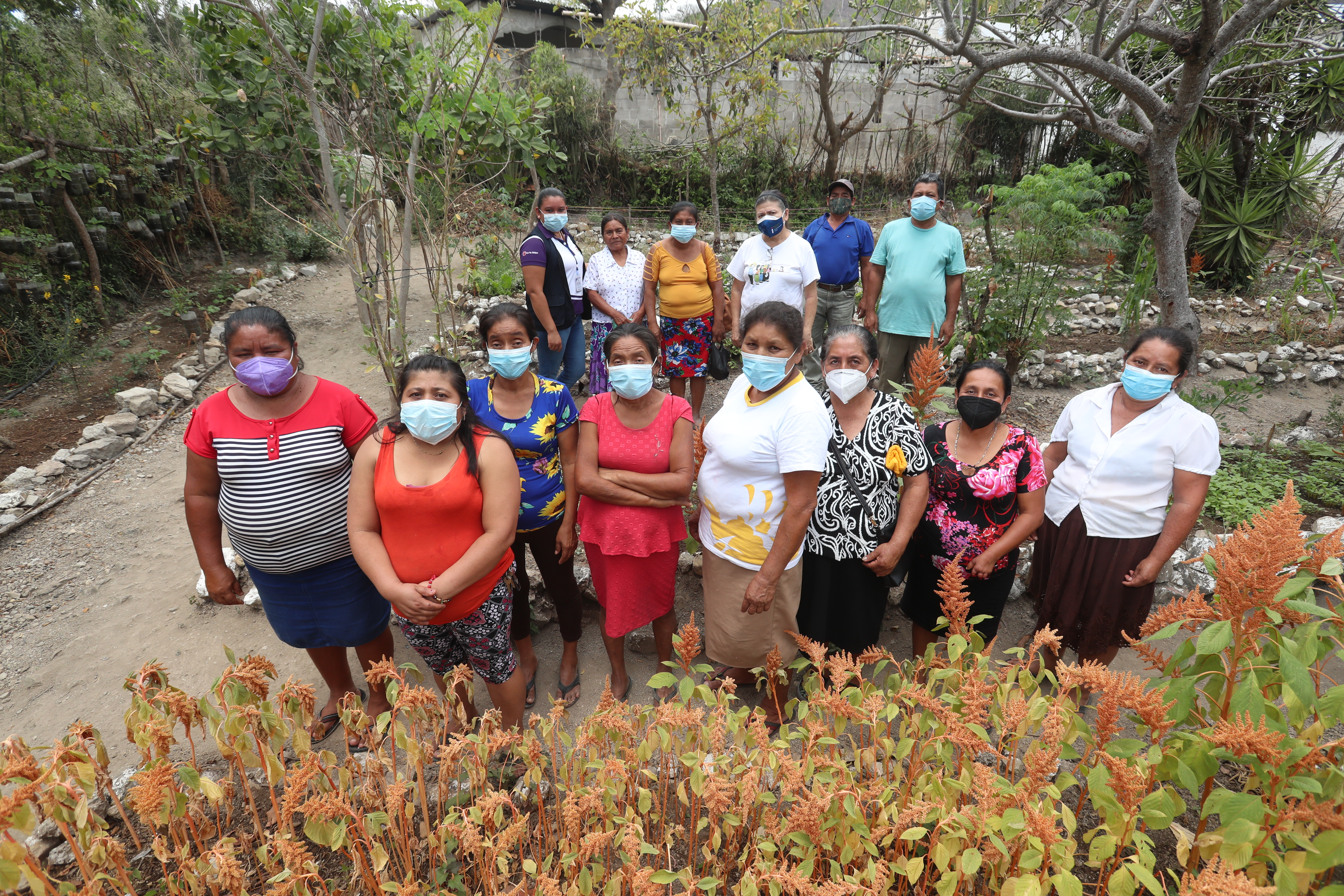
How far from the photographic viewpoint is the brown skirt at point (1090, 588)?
262 centimetres

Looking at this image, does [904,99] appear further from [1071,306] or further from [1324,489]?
[1324,489]

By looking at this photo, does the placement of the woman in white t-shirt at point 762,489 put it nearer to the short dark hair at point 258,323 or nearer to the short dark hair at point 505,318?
the short dark hair at point 505,318

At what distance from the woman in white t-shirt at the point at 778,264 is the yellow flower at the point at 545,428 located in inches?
86.6

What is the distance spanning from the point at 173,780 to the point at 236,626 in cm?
217

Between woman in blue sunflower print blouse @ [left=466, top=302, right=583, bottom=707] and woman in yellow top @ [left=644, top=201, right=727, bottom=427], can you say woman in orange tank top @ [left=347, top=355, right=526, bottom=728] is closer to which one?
woman in blue sunflower print blouse @ [left=466, top=302, right=583, bottom=707]

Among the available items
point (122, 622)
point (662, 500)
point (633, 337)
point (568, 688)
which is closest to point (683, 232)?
point (633, 337)

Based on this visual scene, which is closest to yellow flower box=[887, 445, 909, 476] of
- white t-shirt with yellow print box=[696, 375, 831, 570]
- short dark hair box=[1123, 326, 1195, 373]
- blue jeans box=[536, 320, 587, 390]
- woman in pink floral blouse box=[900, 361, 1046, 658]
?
woman in pink floral blouse box=[900, 361, 1046, 658]

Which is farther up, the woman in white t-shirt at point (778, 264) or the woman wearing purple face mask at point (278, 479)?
the woman in white t-shirt at point (778, 264)

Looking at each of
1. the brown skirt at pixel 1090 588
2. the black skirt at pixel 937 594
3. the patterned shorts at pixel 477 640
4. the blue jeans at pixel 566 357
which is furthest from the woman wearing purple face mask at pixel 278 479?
the brown skirt at pixel 1090 588

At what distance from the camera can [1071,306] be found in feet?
30.2

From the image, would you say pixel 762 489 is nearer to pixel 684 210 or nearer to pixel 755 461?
pixel 755 461

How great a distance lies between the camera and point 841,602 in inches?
108

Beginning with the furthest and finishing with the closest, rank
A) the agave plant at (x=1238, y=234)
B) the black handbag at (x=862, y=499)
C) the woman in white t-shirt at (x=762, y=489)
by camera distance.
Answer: the agave plant at (x=1238, y=234) → the black handbag at (x=862, y=499) → the woman in white t-shirt at (x=762, y=489)

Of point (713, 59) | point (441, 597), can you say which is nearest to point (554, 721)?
point (441, 597)
